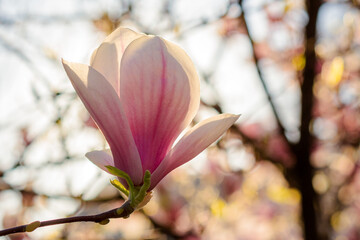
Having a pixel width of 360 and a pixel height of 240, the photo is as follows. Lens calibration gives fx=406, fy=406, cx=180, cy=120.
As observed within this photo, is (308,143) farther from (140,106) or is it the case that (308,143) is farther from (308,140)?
(140,106)

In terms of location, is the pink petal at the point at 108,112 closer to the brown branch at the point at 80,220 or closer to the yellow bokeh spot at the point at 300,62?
the brown branch at the point at 80,220

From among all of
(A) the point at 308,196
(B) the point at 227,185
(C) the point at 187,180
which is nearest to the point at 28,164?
(A) the point at 308,196

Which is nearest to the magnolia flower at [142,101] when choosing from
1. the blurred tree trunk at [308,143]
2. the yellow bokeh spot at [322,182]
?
the blurred tree trunk at [308,143]

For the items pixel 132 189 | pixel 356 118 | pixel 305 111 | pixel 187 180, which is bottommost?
Answer: pixel 187 180

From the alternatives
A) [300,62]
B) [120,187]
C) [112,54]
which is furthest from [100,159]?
[300,62]

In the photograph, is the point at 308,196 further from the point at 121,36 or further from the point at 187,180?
the point at 187,180

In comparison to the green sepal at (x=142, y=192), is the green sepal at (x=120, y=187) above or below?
below

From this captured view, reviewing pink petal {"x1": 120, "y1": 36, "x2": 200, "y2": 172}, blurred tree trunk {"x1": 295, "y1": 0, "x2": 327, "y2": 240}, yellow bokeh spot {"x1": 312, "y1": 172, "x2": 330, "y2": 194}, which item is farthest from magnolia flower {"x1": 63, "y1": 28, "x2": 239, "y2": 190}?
yellow bokeh spot {"x1": 312, "y1": 172, "x2": 330, "y2": 194}
